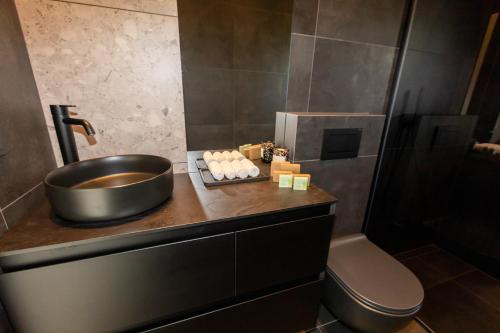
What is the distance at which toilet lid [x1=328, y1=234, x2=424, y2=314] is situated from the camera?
3.14ft

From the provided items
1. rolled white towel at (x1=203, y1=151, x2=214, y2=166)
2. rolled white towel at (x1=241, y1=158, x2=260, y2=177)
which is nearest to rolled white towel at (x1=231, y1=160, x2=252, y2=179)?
rolled white towel at (x1=241, y1=158, x2=260, y2=177)

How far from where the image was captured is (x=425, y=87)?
1.40 m

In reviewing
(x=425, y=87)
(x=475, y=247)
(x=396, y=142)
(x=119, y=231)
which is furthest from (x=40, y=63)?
(x=475, y=247)

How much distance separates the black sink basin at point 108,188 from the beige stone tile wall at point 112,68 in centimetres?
15

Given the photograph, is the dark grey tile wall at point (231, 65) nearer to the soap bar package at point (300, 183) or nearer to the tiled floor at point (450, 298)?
the soap bar package at point (300, 183)

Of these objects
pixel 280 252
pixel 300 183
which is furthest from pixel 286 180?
pixel 280 252

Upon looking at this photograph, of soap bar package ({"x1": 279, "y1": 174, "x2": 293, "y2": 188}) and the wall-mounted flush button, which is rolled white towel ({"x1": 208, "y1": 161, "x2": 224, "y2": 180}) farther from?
the wall-mounted flush button

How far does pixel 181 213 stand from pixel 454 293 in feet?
6.23

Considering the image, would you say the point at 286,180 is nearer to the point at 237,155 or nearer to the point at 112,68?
the point at 237,155

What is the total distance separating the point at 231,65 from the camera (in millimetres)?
1110

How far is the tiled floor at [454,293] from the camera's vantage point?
1277 millimetres

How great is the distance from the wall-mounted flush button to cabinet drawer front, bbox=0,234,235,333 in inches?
28.8

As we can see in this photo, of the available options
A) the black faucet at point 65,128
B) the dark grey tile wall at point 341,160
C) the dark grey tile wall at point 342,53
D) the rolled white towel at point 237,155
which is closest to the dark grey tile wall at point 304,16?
the dark grey tile wall at point 342,53

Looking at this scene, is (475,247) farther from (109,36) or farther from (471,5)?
(109,36)
